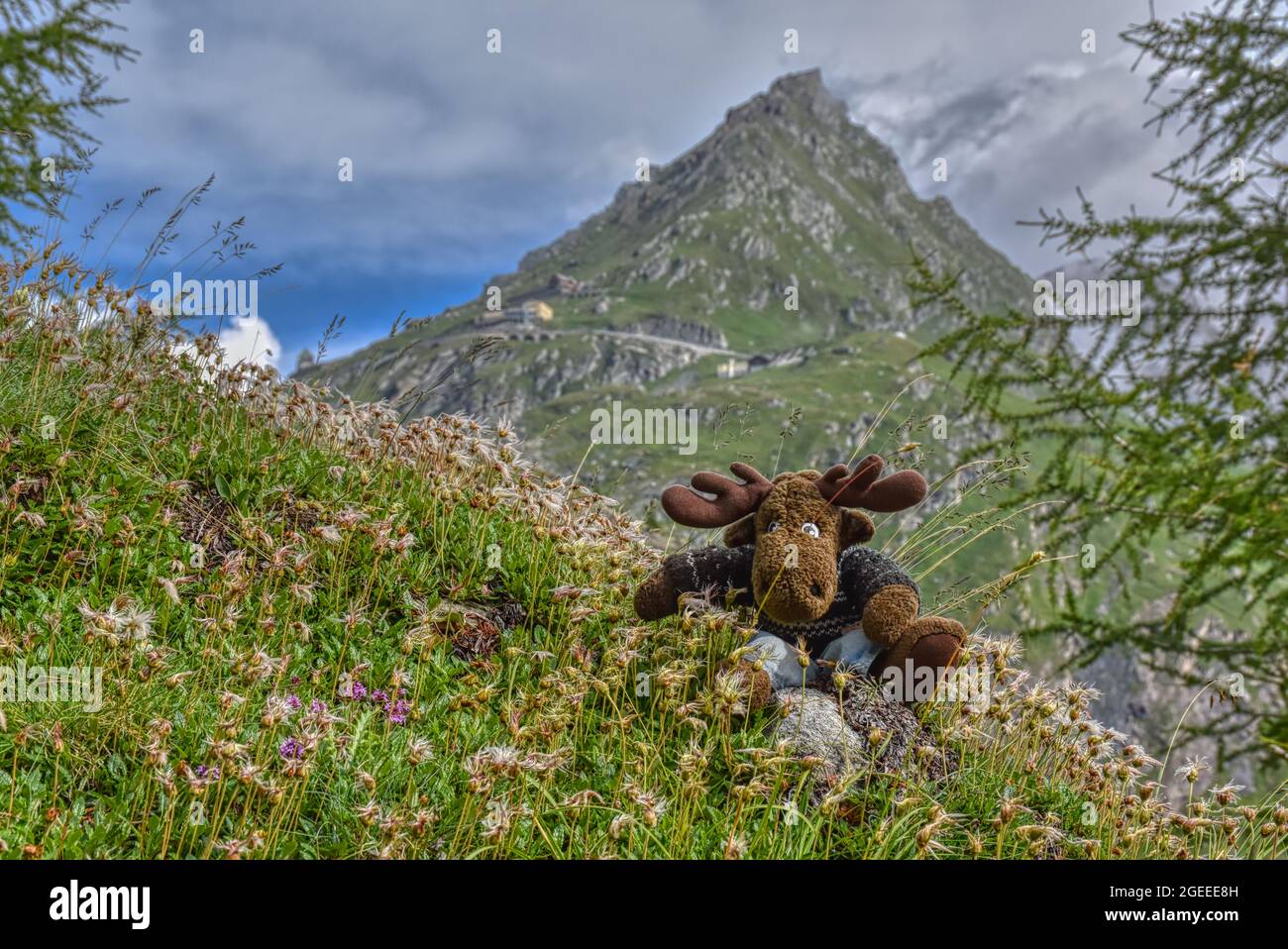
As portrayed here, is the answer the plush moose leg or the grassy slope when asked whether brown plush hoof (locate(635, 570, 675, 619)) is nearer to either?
the grassy slope

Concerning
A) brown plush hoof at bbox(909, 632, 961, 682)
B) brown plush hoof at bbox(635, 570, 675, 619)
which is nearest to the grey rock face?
brown plush hoof at bbox(909, 632, 961, 682)

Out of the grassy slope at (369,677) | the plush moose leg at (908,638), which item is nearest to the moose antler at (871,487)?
the plush moose leg at (908,638)

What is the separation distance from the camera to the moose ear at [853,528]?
484 centimetres

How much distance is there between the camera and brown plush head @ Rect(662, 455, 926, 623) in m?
4.33

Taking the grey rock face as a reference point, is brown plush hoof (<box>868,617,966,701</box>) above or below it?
above

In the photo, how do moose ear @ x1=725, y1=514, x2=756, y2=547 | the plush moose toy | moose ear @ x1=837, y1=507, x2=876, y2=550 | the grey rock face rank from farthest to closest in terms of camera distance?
1. moose ear @ x1=725, y1=514, x2=756, y2=547
2. moose ear @ x1=837, y1=507, x2=876, y2=550
3. the plush moose toy
4. the grey rock face

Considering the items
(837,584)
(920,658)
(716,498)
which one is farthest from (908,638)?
(716,498)

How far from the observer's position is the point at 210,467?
559 centimetres

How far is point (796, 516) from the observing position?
15.0ft

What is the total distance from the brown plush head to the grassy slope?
0.41 metres

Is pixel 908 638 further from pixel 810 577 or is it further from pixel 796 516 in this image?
pixel 796 516
